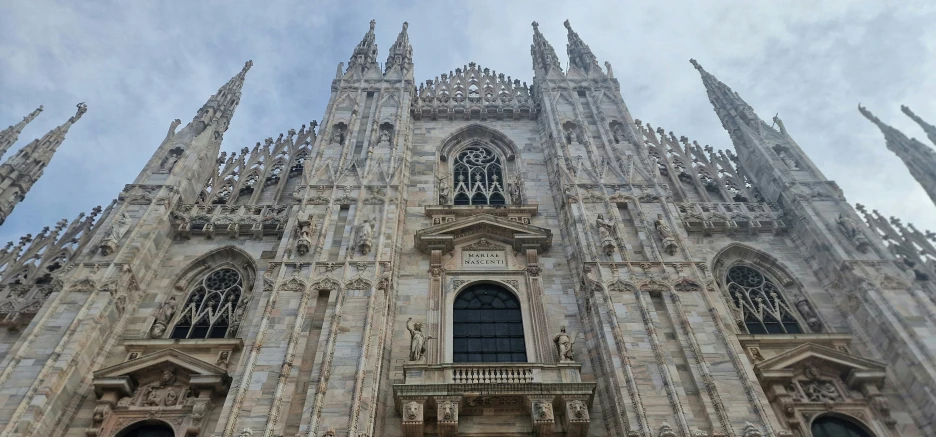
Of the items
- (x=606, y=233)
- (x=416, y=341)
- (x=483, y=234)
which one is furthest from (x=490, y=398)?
Answer: (x=483, y=234)

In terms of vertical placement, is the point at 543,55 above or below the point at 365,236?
above

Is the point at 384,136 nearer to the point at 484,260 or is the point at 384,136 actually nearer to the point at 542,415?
the point at 484,260

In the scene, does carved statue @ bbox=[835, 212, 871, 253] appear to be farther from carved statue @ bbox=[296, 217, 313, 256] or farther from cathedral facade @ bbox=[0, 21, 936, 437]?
carved statue @ bbox=[296, 217, 313, 256]

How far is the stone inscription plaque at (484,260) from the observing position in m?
16.0

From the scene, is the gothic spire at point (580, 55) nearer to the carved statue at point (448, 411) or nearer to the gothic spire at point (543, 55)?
the gothic spire at point (543, 55)

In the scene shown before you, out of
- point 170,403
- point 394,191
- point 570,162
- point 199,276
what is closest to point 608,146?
point 570,162

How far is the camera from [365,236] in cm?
1514

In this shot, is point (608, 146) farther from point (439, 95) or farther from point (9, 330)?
point (9, 330)

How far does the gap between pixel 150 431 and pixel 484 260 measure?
840 centimetres

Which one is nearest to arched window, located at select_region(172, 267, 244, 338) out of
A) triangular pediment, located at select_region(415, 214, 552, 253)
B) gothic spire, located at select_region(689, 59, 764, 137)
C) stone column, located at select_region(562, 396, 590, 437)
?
triangular pediment, located at select_region(415, 214, 552, 253)

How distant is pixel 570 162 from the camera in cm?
1842

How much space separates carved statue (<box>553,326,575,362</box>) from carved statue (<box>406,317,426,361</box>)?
2.86 metres

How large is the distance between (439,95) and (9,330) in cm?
1554

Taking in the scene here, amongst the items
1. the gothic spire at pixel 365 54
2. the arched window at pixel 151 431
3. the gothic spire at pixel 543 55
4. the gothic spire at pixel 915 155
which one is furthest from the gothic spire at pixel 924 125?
the arched window at pixel 151 431
